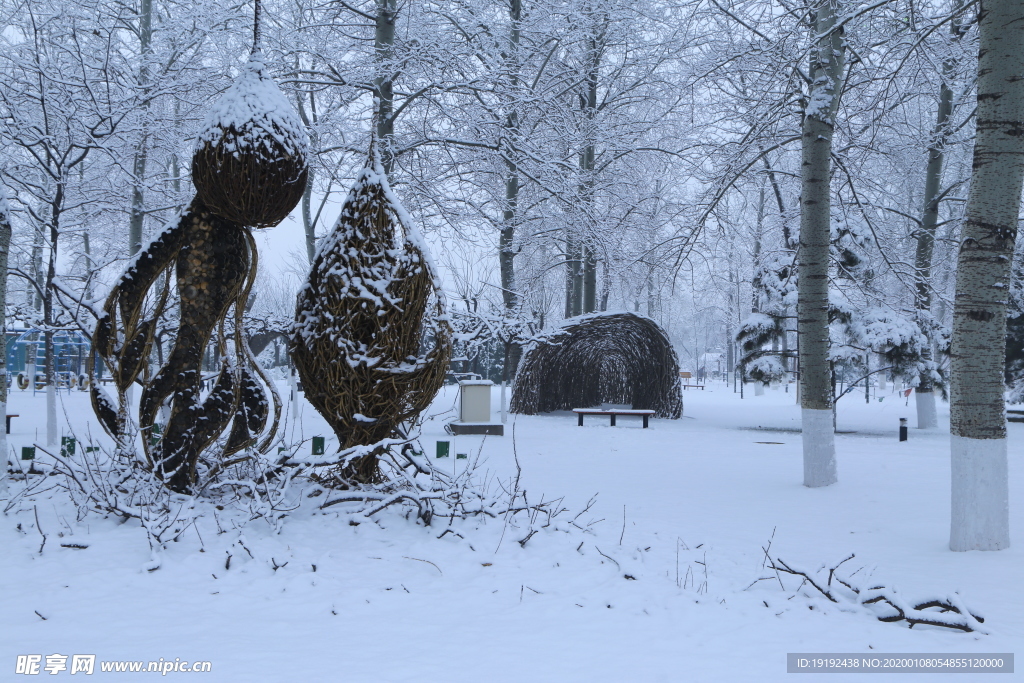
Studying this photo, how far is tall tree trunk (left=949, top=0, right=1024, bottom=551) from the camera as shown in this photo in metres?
5.20

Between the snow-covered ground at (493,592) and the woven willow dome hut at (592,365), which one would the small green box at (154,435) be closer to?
the snow-covered ground at (493,592)

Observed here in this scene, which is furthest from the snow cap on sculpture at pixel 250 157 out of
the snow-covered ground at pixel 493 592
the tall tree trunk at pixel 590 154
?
the tall tree trunk at pixel 590 154

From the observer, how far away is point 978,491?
5.20 meters

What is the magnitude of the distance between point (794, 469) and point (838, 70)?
4.84 m

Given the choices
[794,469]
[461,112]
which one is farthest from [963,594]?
[461,112]

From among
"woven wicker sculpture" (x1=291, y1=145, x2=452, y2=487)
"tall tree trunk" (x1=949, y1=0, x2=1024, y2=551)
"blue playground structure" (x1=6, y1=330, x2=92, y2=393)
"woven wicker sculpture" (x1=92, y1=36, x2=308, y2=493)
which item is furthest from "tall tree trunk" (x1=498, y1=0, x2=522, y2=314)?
"blue playground structure" (x1=6, y1=330, x2=92, y2=393)

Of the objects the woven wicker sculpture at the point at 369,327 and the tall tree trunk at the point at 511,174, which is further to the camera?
the tall tree trunk at the point at 511,174

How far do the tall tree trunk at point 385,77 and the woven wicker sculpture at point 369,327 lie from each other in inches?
184

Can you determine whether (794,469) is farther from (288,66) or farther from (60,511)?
(288,66)

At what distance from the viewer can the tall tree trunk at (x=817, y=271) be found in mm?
8000

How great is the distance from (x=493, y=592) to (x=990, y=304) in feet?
13.2

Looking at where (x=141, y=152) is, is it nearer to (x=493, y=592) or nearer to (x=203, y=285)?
(x=203, y=285)

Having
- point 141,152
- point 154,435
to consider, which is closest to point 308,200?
point 141,152

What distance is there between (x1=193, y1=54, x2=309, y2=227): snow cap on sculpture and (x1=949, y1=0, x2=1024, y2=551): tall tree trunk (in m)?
5.00
